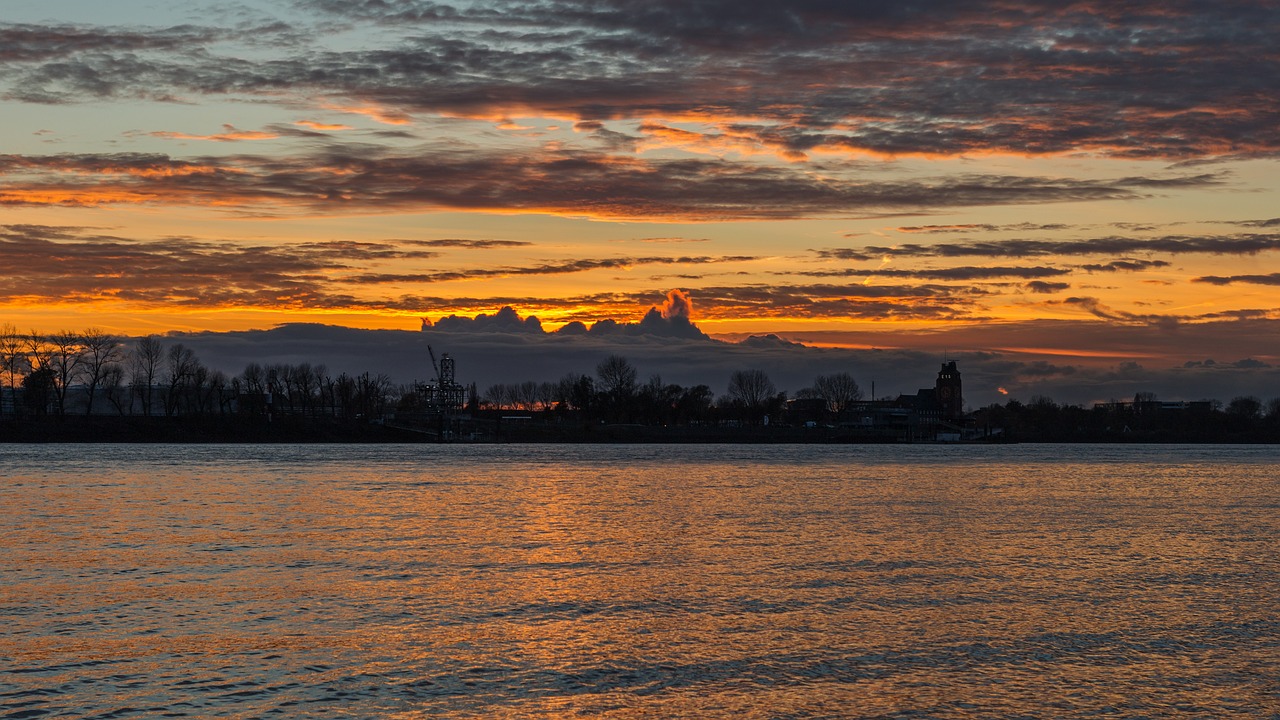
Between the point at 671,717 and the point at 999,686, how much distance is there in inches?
308

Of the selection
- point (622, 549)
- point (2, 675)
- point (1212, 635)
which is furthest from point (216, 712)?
point (622, 549)

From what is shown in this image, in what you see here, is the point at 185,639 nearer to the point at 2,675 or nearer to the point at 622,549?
the point at 2,675

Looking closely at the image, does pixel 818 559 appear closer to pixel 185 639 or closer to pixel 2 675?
pixel 185 639

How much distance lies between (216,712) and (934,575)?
91.1 feet

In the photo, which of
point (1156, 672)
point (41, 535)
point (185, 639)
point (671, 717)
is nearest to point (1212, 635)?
point (1156, 672)

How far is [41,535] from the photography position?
54.1 metres

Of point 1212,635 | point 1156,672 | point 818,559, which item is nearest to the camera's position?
Answer: point 1156,672

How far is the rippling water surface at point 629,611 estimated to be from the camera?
1009 inches

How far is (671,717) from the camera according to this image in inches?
952

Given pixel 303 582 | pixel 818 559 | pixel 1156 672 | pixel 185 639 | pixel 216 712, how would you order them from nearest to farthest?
pixel 216 712
pixel 1156 672
pixel 185 639
pixel 303 582
pixel 818 559

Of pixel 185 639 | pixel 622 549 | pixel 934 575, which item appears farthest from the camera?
pixel 622 549

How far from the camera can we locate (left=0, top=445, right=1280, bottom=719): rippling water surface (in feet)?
84.1

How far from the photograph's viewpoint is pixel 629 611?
117 feet

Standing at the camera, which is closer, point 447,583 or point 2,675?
point 2,675
